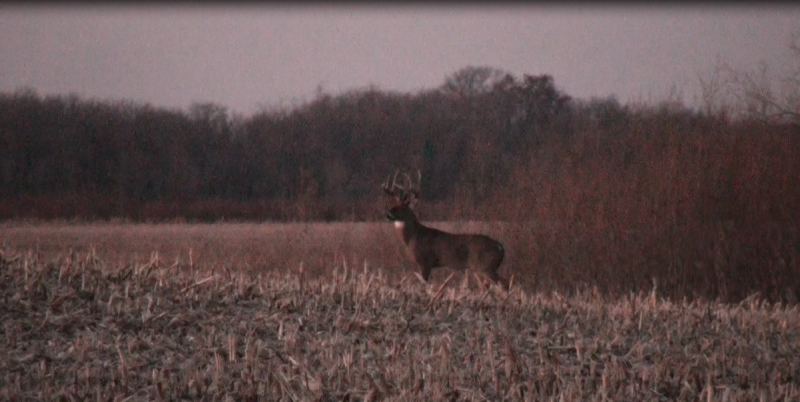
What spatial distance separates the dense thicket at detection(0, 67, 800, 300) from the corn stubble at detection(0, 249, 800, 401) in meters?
4.21

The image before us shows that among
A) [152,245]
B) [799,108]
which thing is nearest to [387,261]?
[152,245]

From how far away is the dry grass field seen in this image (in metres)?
5.70

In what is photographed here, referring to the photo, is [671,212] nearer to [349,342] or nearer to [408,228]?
[408,228]

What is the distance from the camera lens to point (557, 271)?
13.2 m

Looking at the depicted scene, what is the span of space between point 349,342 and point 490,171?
9488 millimetres

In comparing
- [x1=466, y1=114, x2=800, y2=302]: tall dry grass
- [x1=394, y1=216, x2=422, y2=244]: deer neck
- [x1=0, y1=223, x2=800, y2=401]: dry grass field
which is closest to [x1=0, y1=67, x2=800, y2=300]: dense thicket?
[x1=466, y1=114, x2=800, y2=302]: tall dry grass

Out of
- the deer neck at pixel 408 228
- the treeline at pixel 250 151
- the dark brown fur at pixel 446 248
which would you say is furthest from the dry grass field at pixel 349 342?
the treeline at pixel 250 151

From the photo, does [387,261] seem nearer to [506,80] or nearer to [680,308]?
[680,308]

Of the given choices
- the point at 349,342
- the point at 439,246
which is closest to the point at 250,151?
the point at 439,246

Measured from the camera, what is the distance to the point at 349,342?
21.7ft

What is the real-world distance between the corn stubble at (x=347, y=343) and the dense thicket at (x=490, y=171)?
421 cm

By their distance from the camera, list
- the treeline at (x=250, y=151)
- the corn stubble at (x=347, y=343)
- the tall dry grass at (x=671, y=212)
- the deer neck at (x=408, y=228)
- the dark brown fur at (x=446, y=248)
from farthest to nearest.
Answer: the treeline at (x=250, y=151)
the deer neck at (x=408, y=228)
the dark brown fur at (x=446, y=248)
the tall dry grass at (x=671, y=212)
the corn stubble at (x=347, y=343)

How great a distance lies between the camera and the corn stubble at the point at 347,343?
5.70 m

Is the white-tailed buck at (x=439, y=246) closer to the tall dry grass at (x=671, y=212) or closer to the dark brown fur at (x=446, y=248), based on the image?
the dark brown fur at (x=446, y=248)
